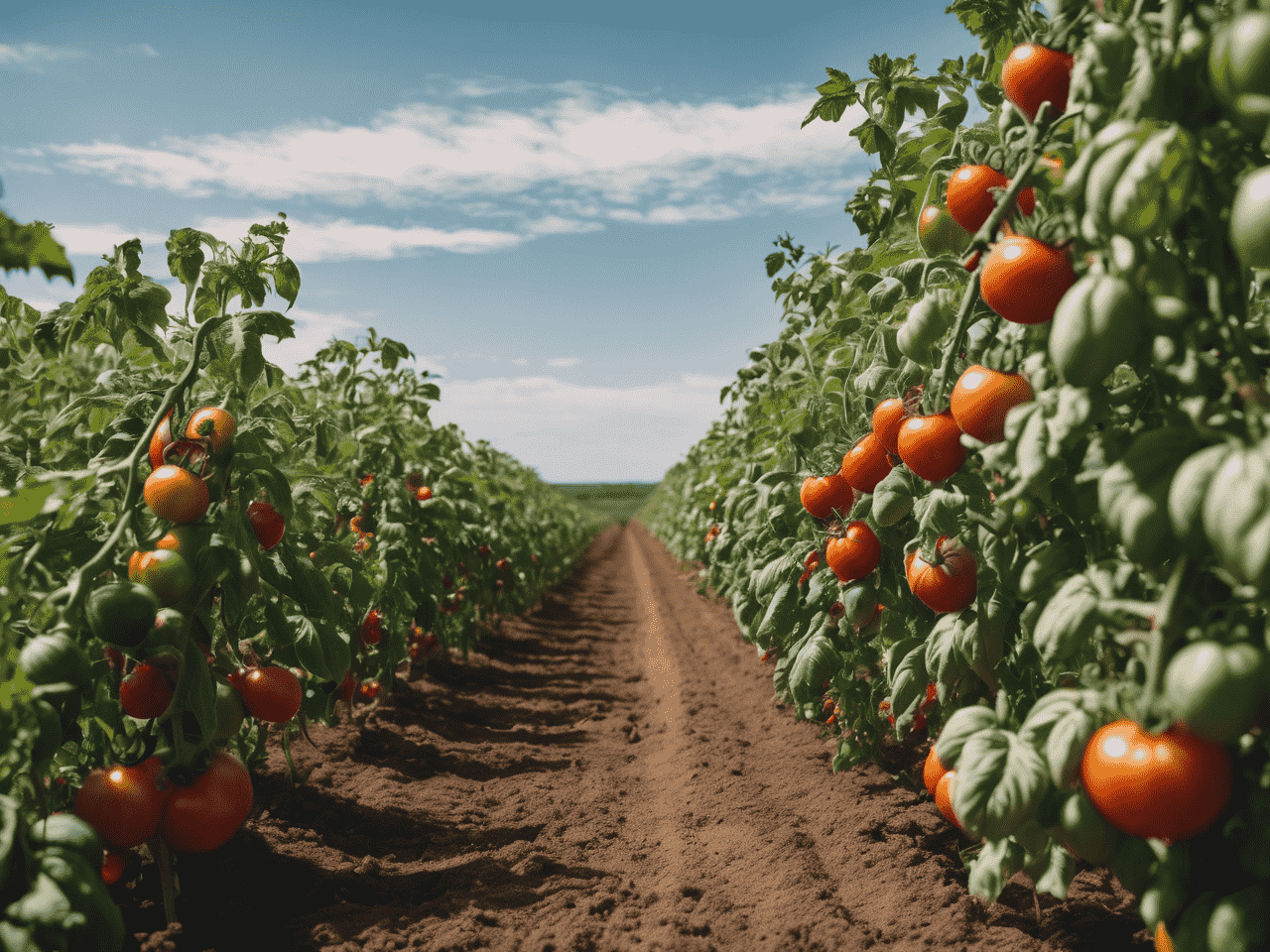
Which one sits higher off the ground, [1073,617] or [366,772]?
[1073,617]

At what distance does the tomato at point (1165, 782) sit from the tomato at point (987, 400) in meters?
0.55

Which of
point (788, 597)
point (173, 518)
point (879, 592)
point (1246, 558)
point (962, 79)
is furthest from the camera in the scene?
point (788, 597)

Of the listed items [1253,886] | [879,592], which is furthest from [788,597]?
[1253,886]

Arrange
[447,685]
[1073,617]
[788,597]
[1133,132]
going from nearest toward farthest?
1. [1133,132]
2. [1073,617]
3. [788,597]
4. [447,685]

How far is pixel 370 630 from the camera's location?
4496 millimetres

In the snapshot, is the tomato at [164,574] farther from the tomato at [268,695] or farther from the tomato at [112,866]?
the tomato at [112,866]

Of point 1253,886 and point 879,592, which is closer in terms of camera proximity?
point 1253,886

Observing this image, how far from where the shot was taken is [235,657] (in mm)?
2461

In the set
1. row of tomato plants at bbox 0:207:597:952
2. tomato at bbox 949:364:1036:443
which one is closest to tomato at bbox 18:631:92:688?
row of tomato plants at bbox 0:207:597:952

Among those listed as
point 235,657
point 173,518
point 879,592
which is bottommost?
point 235,657

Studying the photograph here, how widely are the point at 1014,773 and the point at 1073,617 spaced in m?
0.25

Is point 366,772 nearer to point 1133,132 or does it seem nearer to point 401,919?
point 401,919

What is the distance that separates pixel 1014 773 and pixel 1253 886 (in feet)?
0.99

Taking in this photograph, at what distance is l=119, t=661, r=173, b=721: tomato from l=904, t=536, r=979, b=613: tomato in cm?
182
